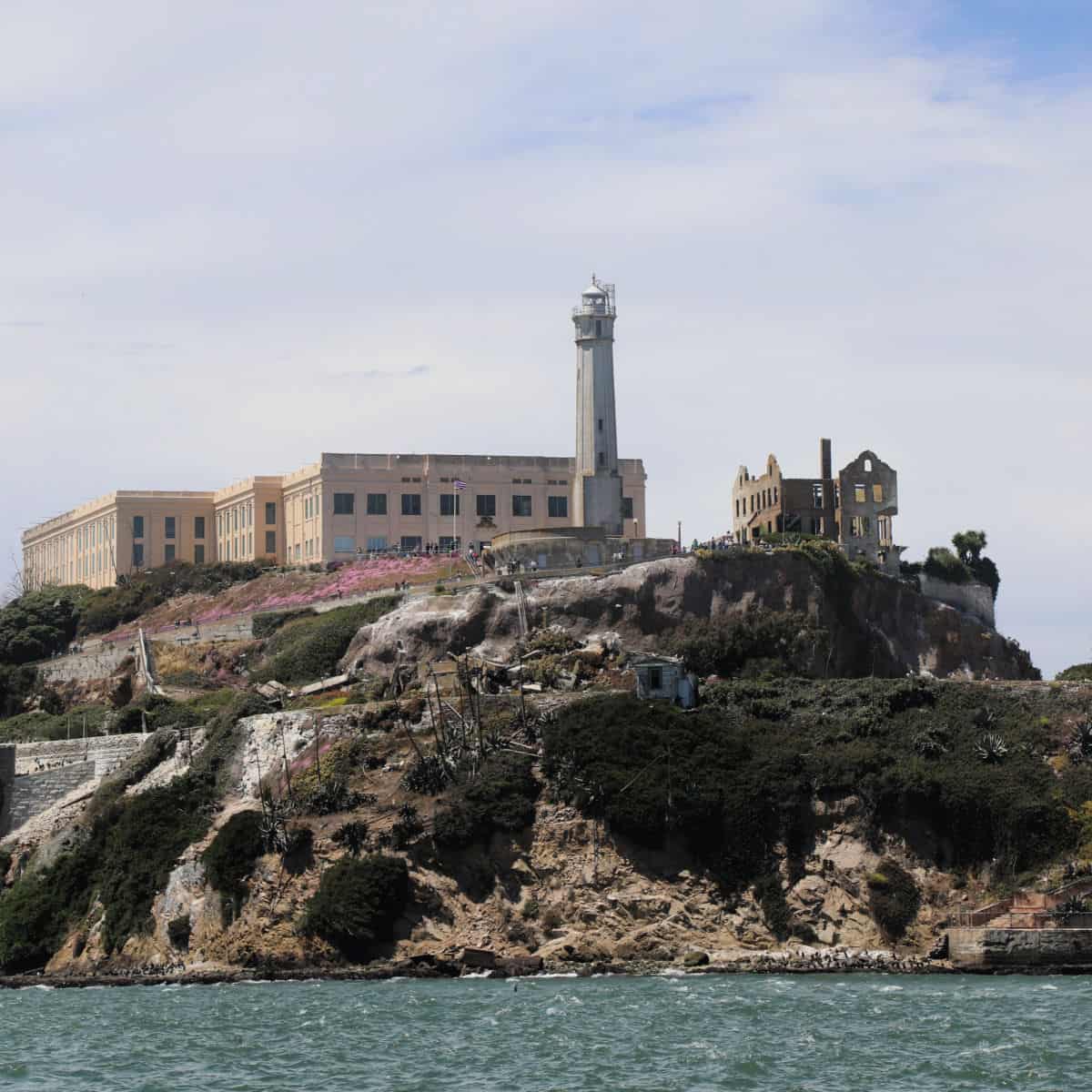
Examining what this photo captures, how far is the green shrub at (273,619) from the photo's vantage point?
125438 millimetres

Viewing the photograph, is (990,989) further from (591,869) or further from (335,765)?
(335,765)

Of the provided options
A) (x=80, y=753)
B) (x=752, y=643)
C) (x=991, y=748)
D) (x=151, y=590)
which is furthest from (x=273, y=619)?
(x=991, y=748)

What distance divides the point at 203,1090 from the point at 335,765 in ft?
120

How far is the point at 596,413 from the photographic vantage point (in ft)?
422

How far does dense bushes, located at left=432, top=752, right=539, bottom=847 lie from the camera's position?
298 ft

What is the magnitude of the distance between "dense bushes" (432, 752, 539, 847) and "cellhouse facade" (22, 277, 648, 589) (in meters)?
34.2

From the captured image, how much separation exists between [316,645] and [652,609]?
15673 mm

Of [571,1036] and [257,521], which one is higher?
[257,521]

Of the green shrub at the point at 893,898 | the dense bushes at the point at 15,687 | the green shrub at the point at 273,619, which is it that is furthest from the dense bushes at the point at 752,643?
the dense bushes at the point at 15,687

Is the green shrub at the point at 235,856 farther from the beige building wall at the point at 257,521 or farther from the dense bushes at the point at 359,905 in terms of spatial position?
the beige building wall at the point at 257,521

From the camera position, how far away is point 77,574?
163500 millimetres

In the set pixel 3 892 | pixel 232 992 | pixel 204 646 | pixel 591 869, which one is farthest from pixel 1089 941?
pixel 204 646

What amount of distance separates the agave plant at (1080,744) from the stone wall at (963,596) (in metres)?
31.5

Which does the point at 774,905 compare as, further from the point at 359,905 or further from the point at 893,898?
the point at 359,905
